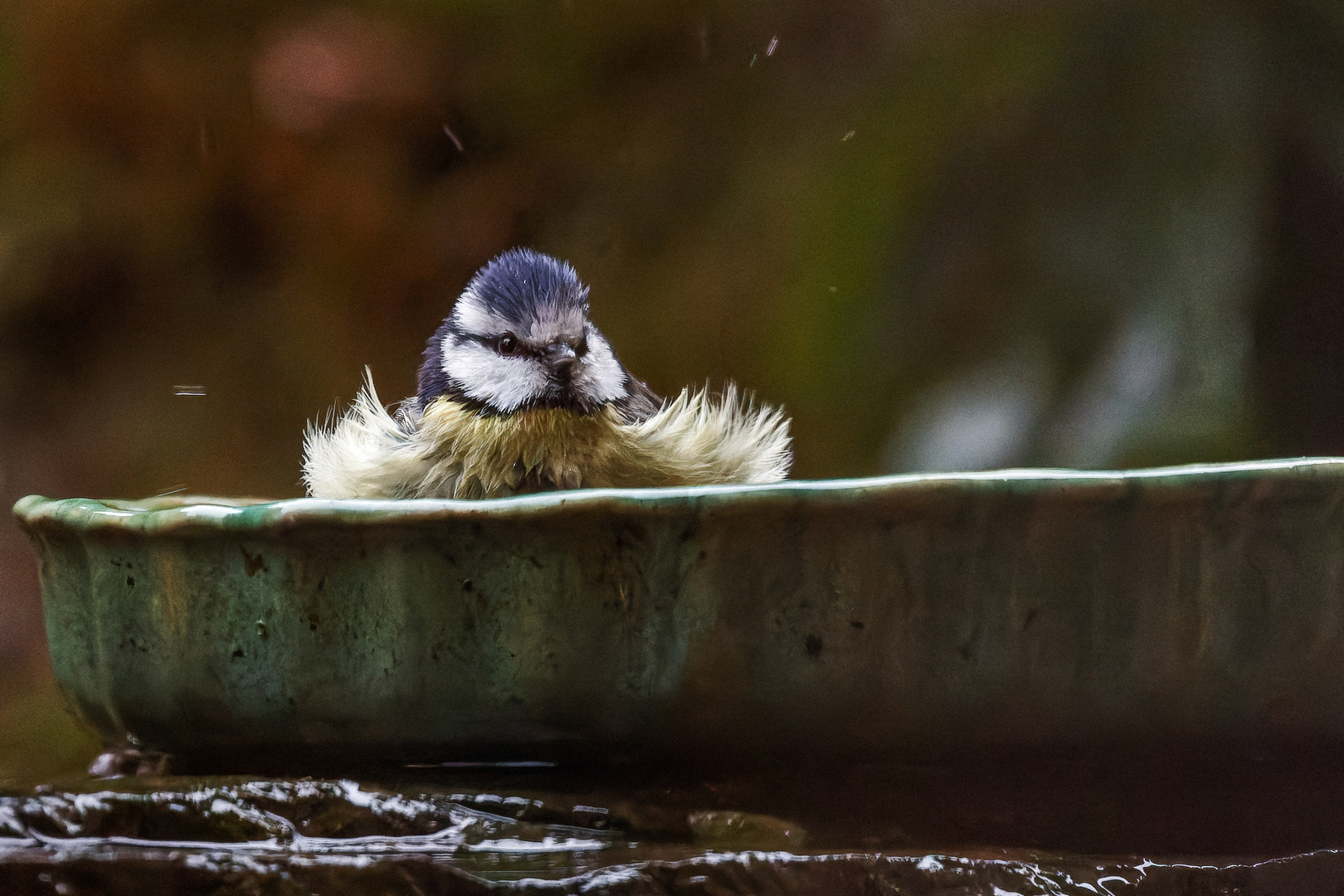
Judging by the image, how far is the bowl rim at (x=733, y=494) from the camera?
485mm

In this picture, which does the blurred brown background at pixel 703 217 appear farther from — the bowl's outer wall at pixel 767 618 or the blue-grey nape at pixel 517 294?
the bowl's outer wall at pixel 767 618

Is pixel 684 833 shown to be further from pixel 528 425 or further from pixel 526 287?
pixel 526 287

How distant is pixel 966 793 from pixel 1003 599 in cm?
12

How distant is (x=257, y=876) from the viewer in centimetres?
49

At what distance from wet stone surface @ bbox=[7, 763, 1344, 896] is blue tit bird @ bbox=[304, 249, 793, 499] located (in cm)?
45

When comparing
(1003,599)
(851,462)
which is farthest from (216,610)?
(851,462)

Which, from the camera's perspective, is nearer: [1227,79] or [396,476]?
[396,476]

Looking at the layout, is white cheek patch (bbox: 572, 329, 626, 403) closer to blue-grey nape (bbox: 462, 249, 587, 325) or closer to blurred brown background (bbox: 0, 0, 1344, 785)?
blue-grey nape (bbox: 462, 249, 587, 325)

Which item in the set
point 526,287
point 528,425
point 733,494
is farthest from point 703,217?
point 733,494

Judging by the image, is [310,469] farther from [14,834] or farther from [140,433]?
[140,433]

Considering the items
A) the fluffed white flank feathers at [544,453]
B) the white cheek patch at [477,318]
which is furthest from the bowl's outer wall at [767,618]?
the white cheek patch at [477,318]

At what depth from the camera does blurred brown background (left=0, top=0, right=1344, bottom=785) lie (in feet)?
5.49

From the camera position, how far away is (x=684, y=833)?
53 cm

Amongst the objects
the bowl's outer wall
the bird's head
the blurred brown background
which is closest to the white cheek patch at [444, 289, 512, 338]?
the bird's head
